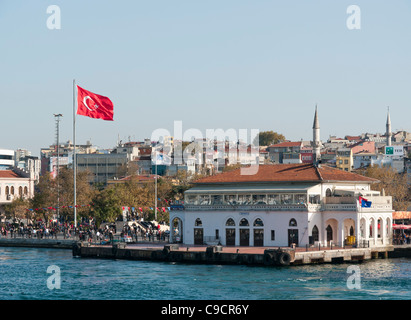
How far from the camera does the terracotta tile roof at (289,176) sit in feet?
206

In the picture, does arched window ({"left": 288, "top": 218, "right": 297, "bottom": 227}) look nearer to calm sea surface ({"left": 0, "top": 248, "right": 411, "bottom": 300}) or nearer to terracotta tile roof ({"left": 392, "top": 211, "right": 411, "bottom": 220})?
calm sea surface ({"left": 0, "top": 248, "right": 411, "bottom": 300})

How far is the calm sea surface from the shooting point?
4375 centimetres

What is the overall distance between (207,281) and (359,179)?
66.8 feet

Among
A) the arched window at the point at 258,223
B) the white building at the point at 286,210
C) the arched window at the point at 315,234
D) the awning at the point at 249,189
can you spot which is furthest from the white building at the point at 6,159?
the arched window at the point at 315,234

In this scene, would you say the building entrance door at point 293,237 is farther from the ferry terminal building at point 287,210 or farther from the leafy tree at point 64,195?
the leafy tree at point 64,195

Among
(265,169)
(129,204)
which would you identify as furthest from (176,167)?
(265,169)

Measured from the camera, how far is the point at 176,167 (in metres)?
140

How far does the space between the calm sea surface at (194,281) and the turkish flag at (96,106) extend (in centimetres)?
1077

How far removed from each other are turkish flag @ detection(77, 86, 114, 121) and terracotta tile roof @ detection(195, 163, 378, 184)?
9.19 metres

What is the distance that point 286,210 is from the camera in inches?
2394

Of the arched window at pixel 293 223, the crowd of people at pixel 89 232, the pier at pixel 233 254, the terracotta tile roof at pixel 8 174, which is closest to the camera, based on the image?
the pier at pixel 233 254

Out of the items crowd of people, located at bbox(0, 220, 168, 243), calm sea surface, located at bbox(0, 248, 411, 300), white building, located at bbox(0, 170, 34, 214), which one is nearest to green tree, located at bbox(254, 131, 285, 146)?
white building, located at bbox(0, 170, 34, 214)
